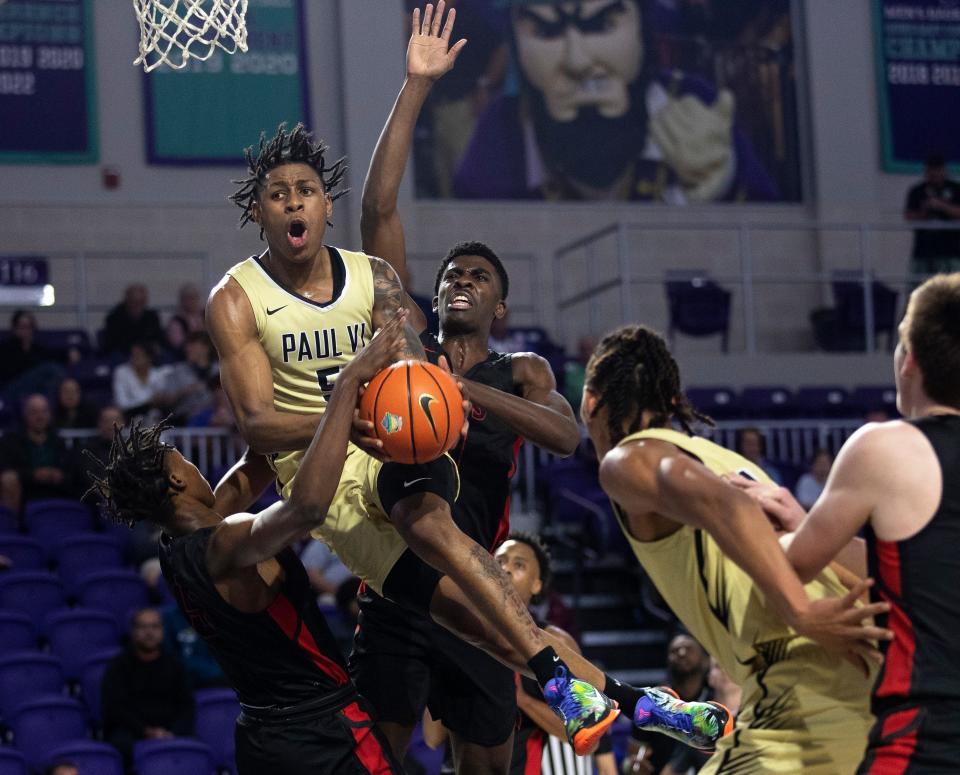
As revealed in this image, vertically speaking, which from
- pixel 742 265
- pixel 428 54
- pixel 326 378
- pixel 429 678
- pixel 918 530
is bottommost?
pixel 429 678

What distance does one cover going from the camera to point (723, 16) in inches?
654

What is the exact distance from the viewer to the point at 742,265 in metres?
15.4

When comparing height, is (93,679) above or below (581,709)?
below

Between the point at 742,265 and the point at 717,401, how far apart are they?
9.21 feet

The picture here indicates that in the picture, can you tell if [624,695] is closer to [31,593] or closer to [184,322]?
[31,593]

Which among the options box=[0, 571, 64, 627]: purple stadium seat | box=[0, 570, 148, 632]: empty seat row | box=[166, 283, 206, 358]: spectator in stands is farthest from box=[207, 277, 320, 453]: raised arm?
box=[166, 283, 206, 358]: spectator in stands

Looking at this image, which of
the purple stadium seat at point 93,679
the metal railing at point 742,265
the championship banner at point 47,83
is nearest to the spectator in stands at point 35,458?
the purple stadium seat at point 93,679

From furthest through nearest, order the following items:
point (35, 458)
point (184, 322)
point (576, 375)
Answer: point (184, 322) < point (576, 375) < point (35, 458)

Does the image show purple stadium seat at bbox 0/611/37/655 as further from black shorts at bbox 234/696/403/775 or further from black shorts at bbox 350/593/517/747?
black shorts at bbox 234/696/403/775

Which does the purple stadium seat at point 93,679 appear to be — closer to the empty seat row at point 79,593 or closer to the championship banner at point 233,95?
the empty seat row at point 79,593

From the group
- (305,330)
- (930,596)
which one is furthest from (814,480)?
(930,596)

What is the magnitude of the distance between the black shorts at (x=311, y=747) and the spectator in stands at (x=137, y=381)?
25.0 feet

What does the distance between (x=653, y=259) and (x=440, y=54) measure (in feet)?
36.4

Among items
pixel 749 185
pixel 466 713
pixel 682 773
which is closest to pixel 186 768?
pixel 682 773
